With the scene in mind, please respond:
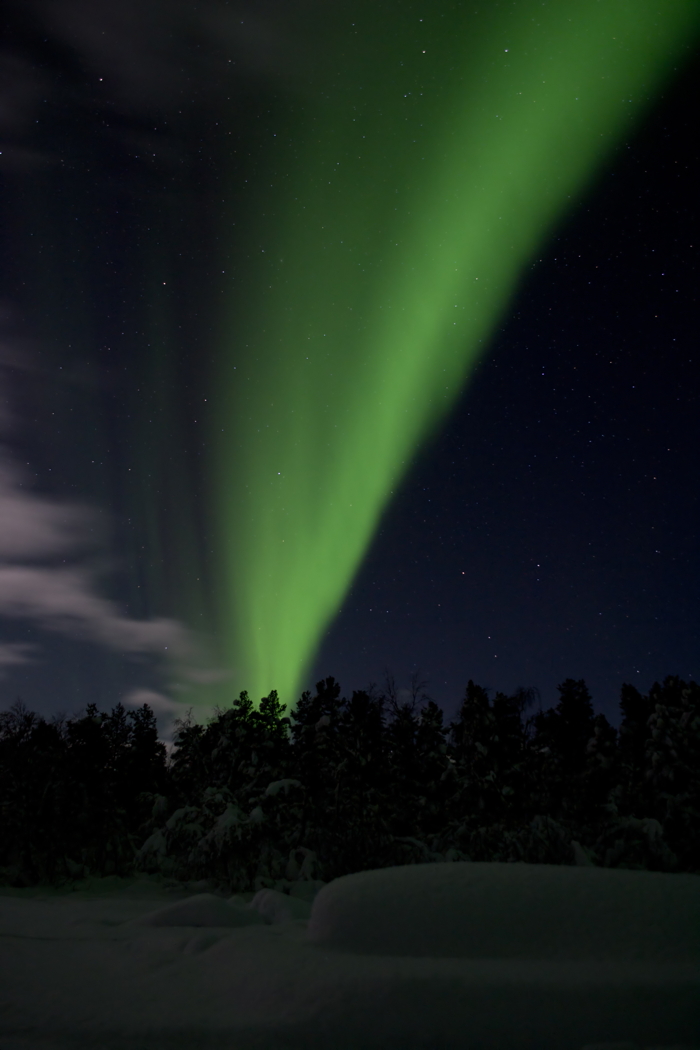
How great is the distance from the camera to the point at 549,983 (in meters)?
5.80

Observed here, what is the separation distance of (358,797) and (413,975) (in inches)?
986

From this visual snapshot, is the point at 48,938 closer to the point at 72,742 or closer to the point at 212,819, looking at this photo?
the point at 212,819

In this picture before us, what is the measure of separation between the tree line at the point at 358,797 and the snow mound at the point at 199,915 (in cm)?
1506

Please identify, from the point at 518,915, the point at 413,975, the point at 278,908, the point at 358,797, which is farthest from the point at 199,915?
the point at 358,797

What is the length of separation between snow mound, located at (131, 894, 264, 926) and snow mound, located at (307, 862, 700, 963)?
3322 mm

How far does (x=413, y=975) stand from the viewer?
19.8 ft

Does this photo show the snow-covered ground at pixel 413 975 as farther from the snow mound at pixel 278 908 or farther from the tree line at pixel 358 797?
the tree line at pixel 358 797

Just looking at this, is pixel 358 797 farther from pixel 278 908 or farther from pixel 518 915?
pixel 518 915

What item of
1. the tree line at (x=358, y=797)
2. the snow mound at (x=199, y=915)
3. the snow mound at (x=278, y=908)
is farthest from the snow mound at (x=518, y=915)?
the tree line at (x=358, y=797)

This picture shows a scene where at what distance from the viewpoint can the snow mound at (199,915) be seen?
10.2 m

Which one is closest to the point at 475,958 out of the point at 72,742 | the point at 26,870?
the point at 26,870

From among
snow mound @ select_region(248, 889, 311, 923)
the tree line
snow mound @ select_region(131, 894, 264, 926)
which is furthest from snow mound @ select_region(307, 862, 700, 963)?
the tree line

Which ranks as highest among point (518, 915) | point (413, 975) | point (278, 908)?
Answer: point (518, 915)

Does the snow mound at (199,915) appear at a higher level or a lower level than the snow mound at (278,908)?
higher
